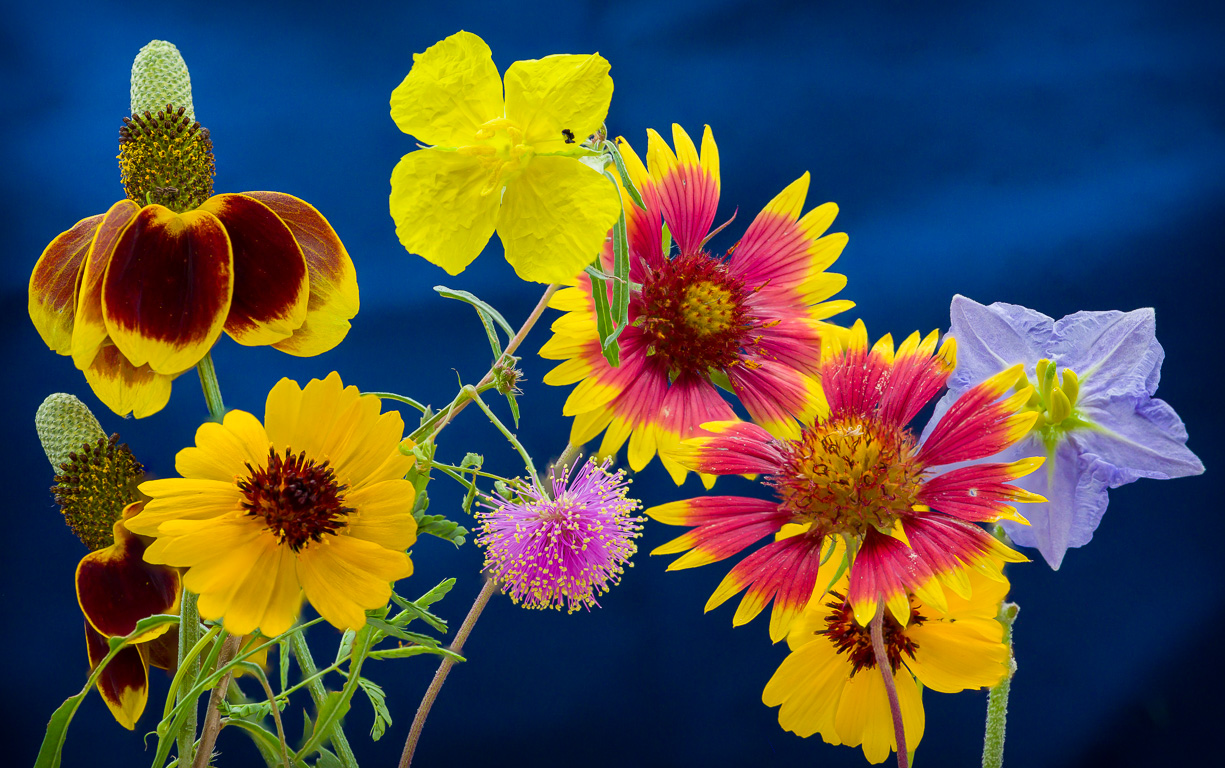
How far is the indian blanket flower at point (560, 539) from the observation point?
17.3 inches

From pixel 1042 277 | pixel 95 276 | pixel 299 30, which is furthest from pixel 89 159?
pixel 1042 277

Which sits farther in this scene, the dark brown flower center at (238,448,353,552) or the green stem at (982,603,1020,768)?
the green stem at (982,603,1020,768)

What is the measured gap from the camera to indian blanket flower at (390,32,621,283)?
1.29 feet

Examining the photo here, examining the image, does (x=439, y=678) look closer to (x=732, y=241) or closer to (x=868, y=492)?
(x=868, y=492)

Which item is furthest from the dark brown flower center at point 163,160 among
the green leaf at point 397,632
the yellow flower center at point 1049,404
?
the yellow flower center at point 1049,404

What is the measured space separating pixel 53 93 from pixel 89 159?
56 millimetres

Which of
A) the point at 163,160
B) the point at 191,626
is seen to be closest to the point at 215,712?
the point at 191,626

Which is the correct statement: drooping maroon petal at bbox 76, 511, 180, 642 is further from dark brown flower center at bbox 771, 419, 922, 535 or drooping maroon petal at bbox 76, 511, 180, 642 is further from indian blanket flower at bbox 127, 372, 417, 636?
dark brown flower center at bbox 771, 419, 922, 535

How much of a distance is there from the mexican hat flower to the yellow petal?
0.31 feet

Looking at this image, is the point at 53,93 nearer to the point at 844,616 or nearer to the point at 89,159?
the point at 89,159

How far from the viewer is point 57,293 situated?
43cm

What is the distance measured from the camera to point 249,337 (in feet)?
1.40

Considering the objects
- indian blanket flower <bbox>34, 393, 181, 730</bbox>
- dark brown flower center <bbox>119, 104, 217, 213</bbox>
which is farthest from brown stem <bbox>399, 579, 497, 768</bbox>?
dark brown flower center <bbox>119, 104, 217, 213</bbox>

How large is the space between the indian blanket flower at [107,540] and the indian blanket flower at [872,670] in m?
0.32
